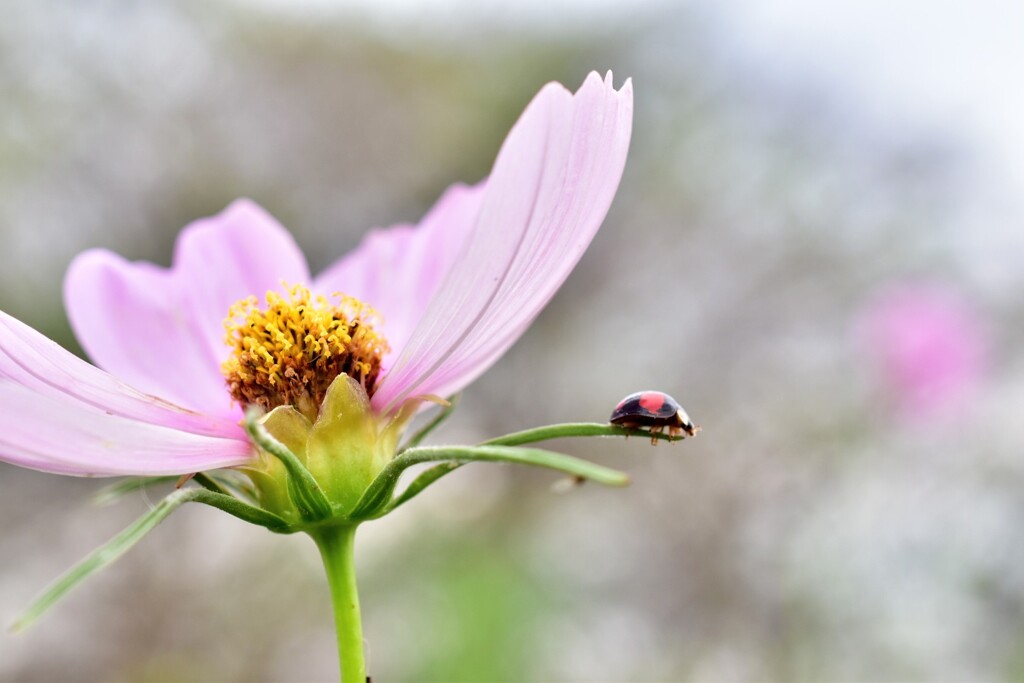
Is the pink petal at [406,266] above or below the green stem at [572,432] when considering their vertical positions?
above

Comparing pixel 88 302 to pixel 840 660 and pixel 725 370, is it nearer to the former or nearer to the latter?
pixel 840 660

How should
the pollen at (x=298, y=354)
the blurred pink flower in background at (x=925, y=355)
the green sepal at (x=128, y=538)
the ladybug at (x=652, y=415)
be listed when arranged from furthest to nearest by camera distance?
the blurred pink flower in background at (x=925, y=355) < the pollen at (x=298, y=354) < the ladybug at (x=652, y=415) < the green sepal at (x=128, y=538)

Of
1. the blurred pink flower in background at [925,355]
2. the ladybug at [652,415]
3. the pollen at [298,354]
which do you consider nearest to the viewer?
the ladybug at [652,415]

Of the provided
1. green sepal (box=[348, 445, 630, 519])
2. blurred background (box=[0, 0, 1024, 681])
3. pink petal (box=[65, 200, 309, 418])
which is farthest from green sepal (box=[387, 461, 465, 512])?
blurred background (box=[0, 0, 1024, 681])

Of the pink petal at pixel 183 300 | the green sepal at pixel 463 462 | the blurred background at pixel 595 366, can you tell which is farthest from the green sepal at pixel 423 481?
the blurred background at pixel 595 366

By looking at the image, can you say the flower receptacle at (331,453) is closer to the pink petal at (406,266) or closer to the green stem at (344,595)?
the green stem at (344,595)

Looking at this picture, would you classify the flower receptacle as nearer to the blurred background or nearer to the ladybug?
the ladybug
